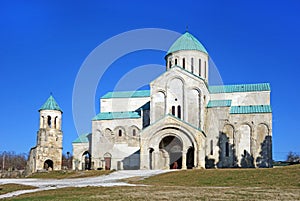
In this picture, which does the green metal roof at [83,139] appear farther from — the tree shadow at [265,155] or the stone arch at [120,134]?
the tree shadow at [265,155]

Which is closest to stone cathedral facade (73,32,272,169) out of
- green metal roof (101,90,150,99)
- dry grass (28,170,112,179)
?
green metal roof (101,90,150,99)

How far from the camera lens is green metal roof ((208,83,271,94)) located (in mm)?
54250

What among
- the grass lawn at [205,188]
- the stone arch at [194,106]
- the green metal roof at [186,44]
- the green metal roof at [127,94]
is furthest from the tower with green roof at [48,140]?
the grass lawn at [205,188]

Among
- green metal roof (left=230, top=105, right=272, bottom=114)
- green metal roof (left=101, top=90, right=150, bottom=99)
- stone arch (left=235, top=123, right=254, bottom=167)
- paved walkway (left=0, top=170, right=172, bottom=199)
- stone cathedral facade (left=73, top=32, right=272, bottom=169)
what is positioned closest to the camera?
paved walkway (left=0, top=170, right=172, bottom=199)

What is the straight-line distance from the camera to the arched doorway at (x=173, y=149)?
4647 centimetres

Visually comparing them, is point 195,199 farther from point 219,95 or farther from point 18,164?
point 18,164

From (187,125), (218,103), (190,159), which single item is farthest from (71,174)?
(218,103)

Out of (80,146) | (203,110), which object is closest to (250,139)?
(203,110)

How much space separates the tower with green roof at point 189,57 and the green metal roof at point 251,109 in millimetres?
5246

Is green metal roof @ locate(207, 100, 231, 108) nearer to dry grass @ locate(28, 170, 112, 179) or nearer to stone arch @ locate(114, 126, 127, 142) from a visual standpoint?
stone arch @ locate(114, 126, 127, 142)

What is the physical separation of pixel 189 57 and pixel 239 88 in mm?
8197

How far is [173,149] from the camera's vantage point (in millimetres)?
47062

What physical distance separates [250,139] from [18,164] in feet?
272

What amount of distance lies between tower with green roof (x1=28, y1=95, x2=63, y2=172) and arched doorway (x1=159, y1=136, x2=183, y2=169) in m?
18.0
